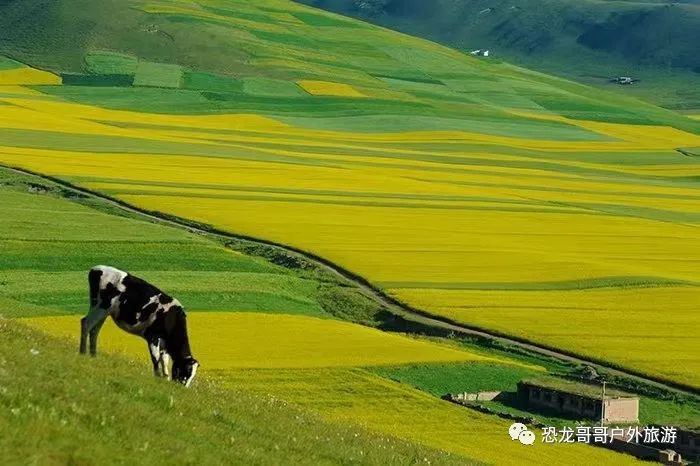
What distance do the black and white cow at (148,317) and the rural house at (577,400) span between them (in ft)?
65.4

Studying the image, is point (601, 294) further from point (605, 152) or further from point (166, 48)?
point (166, 48)

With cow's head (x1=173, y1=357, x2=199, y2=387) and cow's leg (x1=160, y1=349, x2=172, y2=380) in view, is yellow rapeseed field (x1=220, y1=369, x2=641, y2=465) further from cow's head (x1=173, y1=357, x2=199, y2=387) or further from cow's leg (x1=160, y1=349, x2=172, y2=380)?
cow's head (x1=173, y1=357, x2=199, y2=387)

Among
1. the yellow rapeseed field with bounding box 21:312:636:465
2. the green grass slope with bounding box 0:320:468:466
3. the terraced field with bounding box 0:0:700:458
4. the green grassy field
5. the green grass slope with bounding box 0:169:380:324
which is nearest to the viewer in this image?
the green grass slope with bounding box 0:320:468:466

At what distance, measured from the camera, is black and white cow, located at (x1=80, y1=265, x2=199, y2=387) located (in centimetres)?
2328

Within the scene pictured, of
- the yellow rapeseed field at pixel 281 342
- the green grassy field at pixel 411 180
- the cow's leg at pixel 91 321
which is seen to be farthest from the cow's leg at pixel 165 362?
the green grassy field at pixel 411 180

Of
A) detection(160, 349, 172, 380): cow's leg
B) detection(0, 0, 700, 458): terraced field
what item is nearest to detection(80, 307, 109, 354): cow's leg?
detection(160, 349, 172, 380): cow's leg

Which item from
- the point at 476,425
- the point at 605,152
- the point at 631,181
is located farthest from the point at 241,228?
the point at 605,152

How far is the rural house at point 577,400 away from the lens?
1603 inches

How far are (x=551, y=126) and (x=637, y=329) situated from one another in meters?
132

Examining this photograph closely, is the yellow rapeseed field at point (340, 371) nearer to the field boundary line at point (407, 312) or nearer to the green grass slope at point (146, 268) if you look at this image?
the field boundary line at point (407, 312)

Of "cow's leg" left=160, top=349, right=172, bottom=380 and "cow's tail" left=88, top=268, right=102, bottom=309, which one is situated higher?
"cow's tail" left=88, top=268, right=102, bottom=309

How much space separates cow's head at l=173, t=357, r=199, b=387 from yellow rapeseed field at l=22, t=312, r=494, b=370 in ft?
51.6

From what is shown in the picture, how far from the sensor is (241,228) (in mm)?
73812

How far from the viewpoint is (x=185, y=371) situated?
76.3ft
